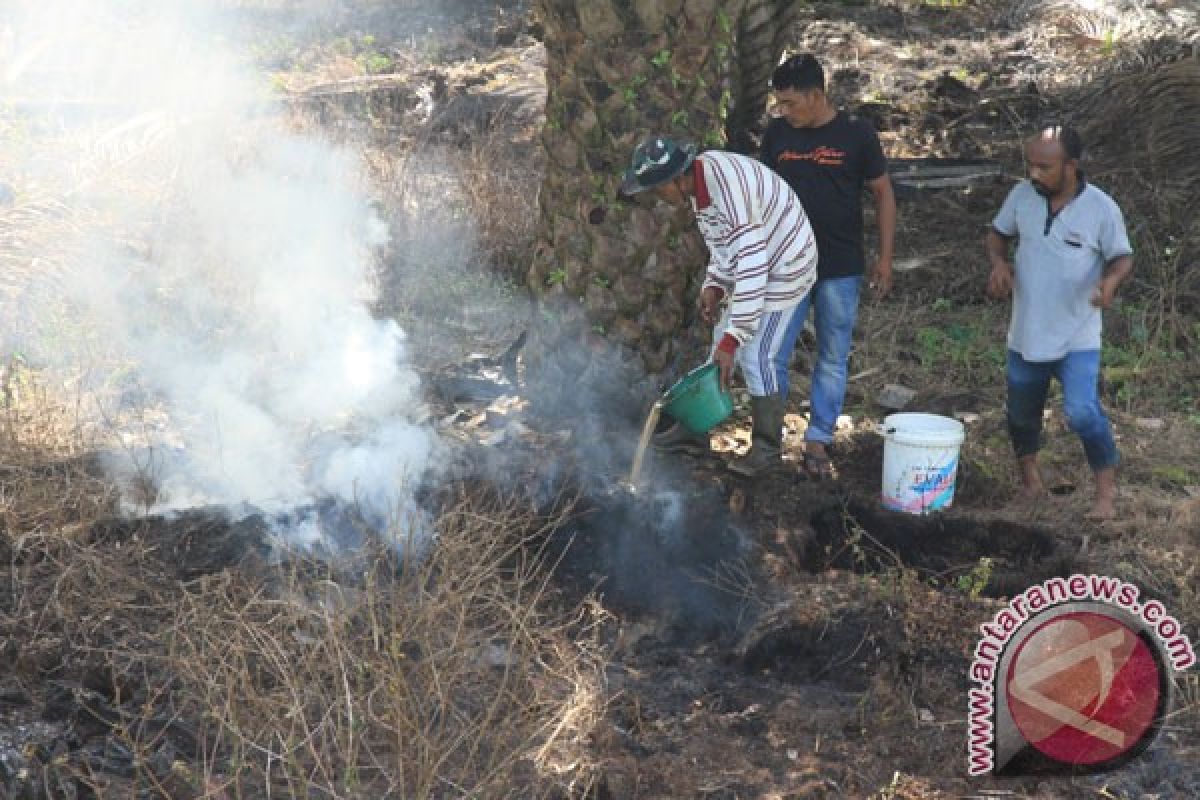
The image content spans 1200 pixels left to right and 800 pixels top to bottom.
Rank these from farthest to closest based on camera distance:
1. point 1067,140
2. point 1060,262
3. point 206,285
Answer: point 206,285
point 1060,262
point 1067,140

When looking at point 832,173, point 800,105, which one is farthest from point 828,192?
point 800,105

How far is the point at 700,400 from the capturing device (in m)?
5.21

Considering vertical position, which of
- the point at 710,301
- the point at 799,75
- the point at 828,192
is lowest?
the point at 710,301

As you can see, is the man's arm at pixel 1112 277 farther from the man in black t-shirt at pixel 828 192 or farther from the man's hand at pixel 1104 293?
the man in black t-shirt at pixel 828 192

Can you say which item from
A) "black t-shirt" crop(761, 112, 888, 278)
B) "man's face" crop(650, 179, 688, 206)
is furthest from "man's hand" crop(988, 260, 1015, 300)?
"man's face" crop(650, 179, 688, 206)

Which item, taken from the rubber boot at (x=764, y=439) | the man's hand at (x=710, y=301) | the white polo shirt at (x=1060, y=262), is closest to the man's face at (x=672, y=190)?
the man's hand at (x=710, y=301)

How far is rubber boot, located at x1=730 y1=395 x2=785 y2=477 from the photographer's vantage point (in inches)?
222

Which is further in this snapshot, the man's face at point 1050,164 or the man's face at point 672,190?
the man's face at point 672,190

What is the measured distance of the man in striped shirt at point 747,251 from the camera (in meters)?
5.01

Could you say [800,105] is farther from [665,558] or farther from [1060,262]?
[665,558]

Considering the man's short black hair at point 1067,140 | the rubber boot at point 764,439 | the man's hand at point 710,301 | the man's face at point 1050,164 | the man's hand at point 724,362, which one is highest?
the man's short black hair at point 1067,140

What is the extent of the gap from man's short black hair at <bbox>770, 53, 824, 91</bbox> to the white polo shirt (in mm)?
982

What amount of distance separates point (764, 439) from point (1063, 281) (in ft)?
4.93

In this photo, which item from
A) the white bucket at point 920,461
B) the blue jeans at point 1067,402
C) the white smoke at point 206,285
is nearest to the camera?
the blue jeans at point 1067,402
